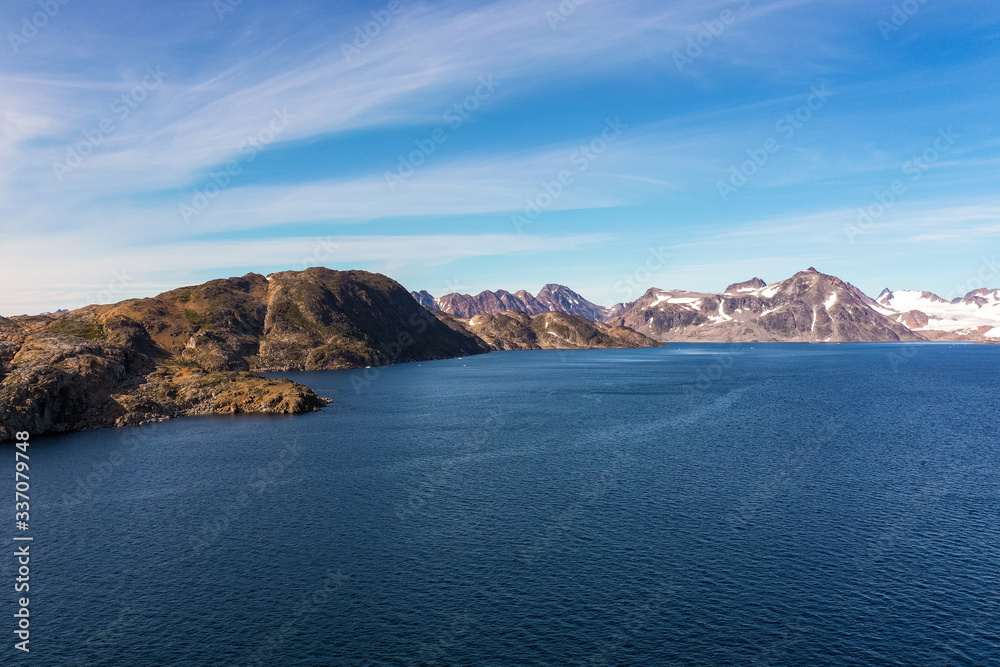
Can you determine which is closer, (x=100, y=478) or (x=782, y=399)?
(x=100, y=478)

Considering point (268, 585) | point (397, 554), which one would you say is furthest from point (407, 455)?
point (268, 585)

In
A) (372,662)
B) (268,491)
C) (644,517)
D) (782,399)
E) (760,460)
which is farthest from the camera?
(782,399)

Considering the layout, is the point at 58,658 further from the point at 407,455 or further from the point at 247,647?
the point at 407,455

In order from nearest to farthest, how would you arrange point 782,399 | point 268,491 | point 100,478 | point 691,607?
point 691,607 < point 268,491 < point 100,478 < point 782,399

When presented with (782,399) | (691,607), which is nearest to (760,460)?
(691,607)

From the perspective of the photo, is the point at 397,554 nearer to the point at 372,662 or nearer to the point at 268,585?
the point at 268,585

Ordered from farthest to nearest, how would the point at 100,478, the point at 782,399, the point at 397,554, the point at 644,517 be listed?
1. the point at 782,399
2. the point at 100,478
3. the point at 644,517
4. the point at 397,554
